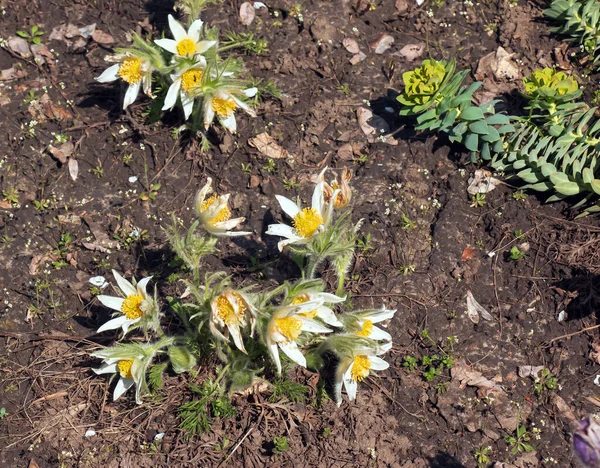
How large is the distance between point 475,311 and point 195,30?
7.43ft

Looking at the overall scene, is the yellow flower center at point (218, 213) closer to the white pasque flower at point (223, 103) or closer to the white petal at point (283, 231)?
the white petal at point (283, 231)

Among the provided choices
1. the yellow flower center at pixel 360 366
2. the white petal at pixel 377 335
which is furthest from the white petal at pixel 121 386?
the white petal at pixel 377 335

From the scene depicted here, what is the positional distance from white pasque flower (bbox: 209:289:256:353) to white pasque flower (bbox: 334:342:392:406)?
507 millimetres

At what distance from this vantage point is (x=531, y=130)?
12.5 feet

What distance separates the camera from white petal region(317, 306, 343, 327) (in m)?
2.72

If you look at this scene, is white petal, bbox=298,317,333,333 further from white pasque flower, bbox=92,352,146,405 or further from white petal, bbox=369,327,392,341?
white pasque flower, bbox=92,352,146,405

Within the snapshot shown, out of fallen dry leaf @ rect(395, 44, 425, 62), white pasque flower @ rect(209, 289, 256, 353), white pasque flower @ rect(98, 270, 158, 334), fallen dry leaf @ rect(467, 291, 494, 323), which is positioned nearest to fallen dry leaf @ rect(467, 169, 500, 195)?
fallen dry leaf @ rect(467, 291, 494, 323)

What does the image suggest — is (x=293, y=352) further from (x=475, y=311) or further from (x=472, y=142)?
(x=472, y=142)

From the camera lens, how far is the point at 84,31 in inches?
169

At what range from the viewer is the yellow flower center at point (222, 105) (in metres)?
3.47

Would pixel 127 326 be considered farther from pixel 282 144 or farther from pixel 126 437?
pixel 282 144

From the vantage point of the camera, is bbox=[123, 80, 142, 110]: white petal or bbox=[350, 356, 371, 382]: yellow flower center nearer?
bbox=[350, 356, 371, 382]: yellow flower center

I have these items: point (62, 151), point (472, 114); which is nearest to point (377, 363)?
point (472, 114)

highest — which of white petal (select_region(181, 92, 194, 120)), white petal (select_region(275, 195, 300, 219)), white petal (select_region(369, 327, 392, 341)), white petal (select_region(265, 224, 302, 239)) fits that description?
white petal (select_region(181, 92, 194, 120))
